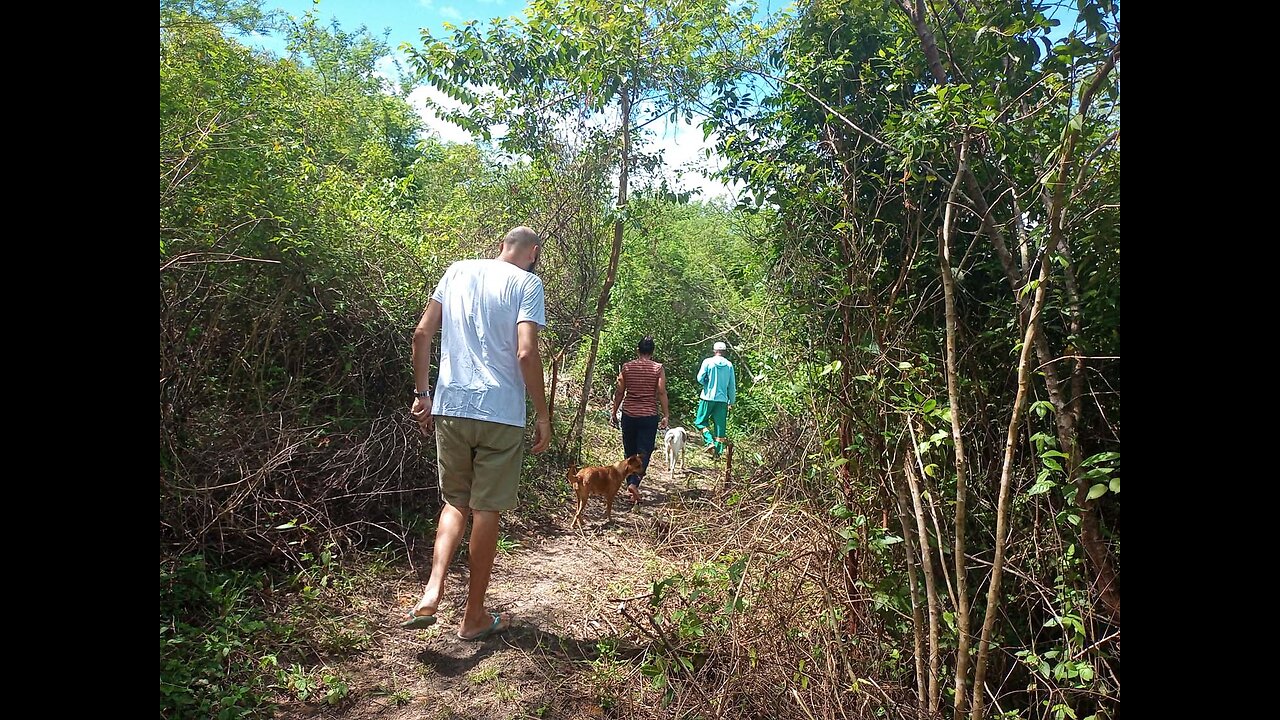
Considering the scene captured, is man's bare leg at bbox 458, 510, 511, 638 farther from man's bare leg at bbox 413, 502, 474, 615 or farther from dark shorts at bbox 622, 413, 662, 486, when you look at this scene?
dark shorts at bbox 622, 413, 662, 486

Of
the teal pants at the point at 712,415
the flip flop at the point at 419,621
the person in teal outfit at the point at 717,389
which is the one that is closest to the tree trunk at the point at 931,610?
the flip flop at the point at 419,621

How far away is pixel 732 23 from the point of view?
5.03 m

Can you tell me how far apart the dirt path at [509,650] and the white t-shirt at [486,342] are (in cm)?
111

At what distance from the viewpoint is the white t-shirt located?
123 inches

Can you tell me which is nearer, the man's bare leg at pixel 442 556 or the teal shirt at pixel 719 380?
the man's bare leg at pixel 442 556

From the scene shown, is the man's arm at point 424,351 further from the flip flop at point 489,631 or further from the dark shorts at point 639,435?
the dark shorts at point 639,435

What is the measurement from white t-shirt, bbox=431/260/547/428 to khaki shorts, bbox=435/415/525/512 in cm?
6

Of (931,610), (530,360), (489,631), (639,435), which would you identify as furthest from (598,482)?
(931,610)

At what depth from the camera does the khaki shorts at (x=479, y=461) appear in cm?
312
